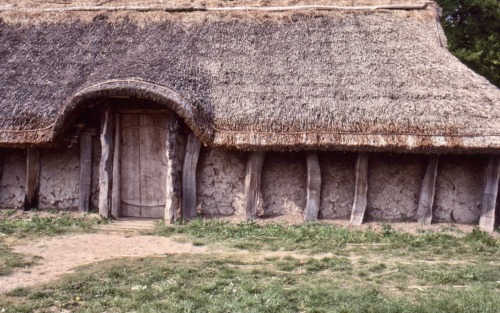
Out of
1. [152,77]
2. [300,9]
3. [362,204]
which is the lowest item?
[362,204]

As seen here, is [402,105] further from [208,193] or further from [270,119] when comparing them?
[208,193]

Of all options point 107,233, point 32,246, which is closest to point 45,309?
point 32,246

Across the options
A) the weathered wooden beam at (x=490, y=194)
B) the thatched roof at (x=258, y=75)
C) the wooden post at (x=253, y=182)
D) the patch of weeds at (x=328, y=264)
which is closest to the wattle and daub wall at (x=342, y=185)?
the wooden post at (x=253, y=182)

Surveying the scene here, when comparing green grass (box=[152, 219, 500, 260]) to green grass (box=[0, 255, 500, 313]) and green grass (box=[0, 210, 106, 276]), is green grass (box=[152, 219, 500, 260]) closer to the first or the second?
green grass (box=[0, 255, 500, 313])

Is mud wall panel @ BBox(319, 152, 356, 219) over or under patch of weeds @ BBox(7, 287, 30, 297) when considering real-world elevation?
over

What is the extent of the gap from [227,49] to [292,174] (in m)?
2.58

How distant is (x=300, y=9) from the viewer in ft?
38.0

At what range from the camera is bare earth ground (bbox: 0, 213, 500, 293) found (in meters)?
6.76

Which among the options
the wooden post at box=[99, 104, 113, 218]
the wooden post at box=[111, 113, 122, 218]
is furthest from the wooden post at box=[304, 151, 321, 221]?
the wooden post at box=[99, 104, 113, 218]

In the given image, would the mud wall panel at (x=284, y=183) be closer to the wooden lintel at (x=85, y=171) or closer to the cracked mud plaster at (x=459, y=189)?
the cracked mud plaster at (x=459, y=189)

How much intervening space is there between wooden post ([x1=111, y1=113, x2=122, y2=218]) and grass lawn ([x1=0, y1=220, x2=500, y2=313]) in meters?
1.39

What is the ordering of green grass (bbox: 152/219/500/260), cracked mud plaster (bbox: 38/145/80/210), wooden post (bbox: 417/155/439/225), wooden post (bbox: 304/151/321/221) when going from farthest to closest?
cracked mud plaster (bbox: 38/145/80/210) → wooden post (bbox: 304/151/321/221) → wooden post (bbox: 417/155/439/225) → green grass (bbox: 152/219/500/260)

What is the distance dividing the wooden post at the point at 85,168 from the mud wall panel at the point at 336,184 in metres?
3.93

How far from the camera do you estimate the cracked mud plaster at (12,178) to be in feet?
34.4
